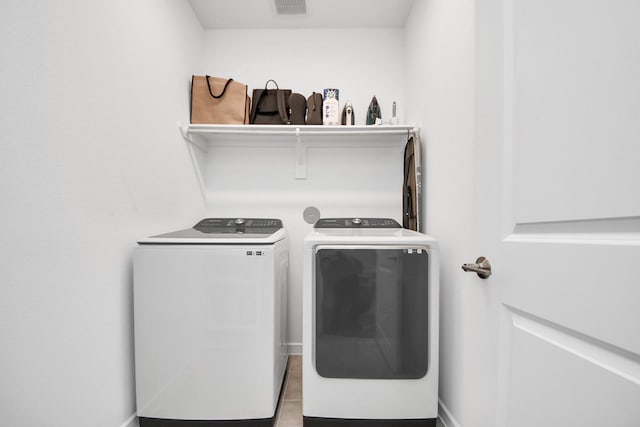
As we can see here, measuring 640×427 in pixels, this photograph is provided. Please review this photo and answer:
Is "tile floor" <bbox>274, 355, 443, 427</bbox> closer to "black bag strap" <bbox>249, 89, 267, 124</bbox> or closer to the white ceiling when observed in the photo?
"black bag strap" <bbox>249, 89, 267, 124</bbox>

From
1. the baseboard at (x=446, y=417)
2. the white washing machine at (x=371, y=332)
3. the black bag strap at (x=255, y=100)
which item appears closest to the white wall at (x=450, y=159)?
the baseboard at (x=446, y=417)

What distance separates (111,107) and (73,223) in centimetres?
56

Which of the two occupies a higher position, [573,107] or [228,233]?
[573,107]

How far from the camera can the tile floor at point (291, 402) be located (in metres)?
1.56

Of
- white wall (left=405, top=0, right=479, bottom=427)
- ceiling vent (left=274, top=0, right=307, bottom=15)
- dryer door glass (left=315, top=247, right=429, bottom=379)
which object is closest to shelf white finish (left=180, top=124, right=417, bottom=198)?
white wall (left=405, top=0, right=479, bottom=427)

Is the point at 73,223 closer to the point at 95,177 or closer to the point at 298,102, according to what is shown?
the point at 95,177

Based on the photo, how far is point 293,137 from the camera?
231cm

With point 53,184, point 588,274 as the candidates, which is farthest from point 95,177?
point 588,274

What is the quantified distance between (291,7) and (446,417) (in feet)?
9.26

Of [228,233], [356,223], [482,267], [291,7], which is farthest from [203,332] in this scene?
[291,7]

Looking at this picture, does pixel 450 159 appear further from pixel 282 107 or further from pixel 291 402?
pixel 291 402

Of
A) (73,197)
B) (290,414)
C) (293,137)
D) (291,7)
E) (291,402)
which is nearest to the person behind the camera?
(73,197)

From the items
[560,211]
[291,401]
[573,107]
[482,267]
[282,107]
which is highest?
[282,107]

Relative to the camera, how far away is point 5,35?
0.88m
